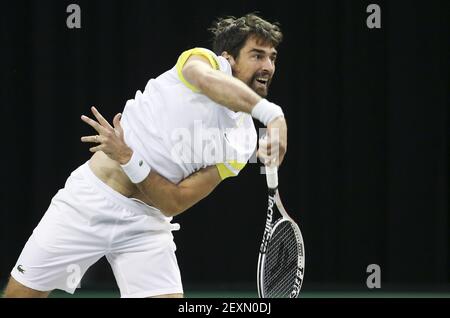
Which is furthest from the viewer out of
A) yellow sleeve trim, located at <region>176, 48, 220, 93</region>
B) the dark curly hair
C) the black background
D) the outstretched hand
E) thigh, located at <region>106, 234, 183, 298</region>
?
the black background

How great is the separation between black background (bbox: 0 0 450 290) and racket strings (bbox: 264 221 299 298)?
2.83m

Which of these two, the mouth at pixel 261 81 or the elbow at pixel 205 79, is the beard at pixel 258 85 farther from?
the elbow at pixel 205 79

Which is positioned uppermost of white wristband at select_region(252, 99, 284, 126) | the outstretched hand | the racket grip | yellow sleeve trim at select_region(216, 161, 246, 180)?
white wristband at select_region(252, 99, 284, 126)

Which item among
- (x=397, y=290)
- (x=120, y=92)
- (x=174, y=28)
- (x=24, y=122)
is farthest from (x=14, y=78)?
(x=397, y=290)

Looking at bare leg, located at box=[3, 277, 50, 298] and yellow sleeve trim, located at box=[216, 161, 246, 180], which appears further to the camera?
yellow sleeve trim, located at box=[216, 161, 246, 180]

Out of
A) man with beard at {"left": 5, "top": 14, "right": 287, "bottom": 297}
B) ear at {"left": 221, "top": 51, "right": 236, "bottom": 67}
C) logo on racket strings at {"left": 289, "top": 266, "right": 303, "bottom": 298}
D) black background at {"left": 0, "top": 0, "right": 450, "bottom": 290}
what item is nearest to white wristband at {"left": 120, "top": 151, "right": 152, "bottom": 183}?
man with beard at {"left": 5, "top": 14, "right": 287, "bottom": 297}

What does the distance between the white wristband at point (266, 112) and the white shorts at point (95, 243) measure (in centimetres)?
67

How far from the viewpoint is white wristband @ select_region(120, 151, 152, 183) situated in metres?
2.73

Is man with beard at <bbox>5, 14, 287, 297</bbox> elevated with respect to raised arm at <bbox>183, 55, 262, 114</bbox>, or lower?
lower

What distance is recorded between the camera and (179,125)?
282cm

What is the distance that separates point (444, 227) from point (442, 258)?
0.23 meters

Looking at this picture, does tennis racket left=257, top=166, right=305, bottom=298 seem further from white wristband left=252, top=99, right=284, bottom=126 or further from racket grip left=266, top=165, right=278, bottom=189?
white wristband left=252, top=99, right=284, bottom=126

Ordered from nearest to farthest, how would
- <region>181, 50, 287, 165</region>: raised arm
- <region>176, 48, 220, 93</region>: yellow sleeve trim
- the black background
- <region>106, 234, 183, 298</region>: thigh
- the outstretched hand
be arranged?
<region>181, 50, 287, 165</region>: raised arm → the outstretched hand → <region>176, 48, 220, 93</region>: yellow sleeve trim → <region>106, 234, 183, 298</region>: thigh → the black background

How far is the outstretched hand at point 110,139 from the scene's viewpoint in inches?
105
